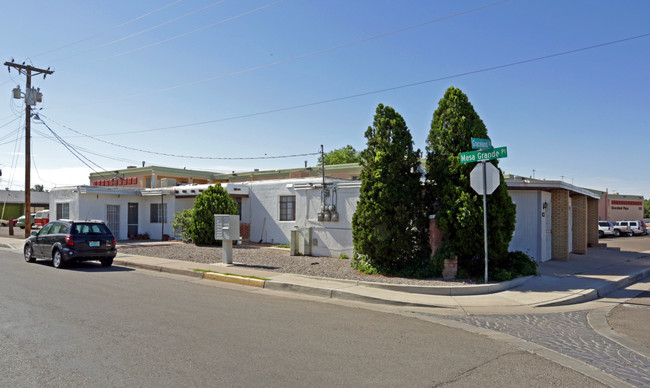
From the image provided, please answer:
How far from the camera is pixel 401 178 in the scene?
12758mm

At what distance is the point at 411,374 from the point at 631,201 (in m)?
68.6

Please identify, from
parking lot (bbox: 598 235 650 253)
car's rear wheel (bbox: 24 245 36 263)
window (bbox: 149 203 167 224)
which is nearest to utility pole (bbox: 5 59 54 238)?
window (bbox: 149 203 167 224)

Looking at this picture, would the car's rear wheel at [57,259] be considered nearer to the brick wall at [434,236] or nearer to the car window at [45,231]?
the car window at [45,231]

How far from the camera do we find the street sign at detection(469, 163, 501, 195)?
1129 centimetres

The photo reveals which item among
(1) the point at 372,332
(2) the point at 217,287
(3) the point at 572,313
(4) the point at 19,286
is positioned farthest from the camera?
(2) the point at 217,287

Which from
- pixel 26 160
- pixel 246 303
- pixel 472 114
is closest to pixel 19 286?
pixel 246 303

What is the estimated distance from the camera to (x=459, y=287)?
10.9 metres

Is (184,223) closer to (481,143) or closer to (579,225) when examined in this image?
(481,143)

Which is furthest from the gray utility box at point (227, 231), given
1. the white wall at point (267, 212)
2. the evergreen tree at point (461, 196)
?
the evergreen tree at point (461, 196)

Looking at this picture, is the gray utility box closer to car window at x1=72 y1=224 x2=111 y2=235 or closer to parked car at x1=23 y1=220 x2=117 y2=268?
parked car at x1=23 y1=220 x2=117 y2=268

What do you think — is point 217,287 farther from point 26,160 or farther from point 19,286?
point 26,160

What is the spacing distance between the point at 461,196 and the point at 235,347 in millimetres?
7570

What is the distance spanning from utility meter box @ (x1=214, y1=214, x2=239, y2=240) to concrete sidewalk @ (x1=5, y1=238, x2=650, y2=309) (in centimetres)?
97

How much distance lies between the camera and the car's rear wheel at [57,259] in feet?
49.8
